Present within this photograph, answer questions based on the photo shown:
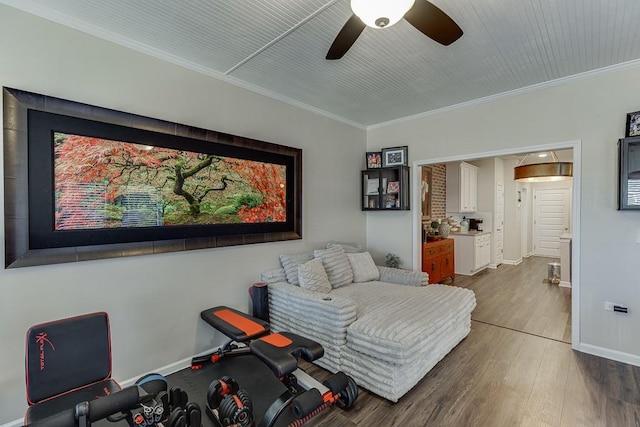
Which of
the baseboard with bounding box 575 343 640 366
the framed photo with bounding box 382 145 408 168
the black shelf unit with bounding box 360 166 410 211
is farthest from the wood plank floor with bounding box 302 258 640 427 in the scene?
the framed photo with bounding box 382 145 408 168

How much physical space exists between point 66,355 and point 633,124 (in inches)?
187

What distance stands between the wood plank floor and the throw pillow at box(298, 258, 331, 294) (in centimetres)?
76

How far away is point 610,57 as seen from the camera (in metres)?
2.61

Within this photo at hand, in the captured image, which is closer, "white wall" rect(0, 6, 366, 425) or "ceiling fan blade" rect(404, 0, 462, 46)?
"ceiling fan blade" rect(404, 0, 462, 46)

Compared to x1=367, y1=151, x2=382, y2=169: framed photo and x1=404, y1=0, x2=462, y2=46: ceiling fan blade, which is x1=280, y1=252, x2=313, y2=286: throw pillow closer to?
x1=367, y1=151, x2=382, y2=169: framed photo

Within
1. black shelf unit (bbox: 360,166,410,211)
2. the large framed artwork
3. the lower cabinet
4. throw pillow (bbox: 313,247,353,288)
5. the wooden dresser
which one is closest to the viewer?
the large framed artwork

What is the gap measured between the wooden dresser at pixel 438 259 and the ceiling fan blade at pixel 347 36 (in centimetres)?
343

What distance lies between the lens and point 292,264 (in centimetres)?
341

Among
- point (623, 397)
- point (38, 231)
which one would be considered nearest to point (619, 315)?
point (623, 397)

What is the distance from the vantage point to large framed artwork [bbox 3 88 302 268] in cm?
192

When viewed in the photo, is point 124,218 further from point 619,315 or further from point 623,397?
point 619,315

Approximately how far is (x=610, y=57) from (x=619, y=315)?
2.38m

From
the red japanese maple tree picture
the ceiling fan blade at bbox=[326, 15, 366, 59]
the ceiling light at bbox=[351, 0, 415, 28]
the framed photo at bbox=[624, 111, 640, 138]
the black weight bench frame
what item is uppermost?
the ceiling fan blade at bbox=[326, 15, 366, 59]

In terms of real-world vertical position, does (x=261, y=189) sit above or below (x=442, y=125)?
below
